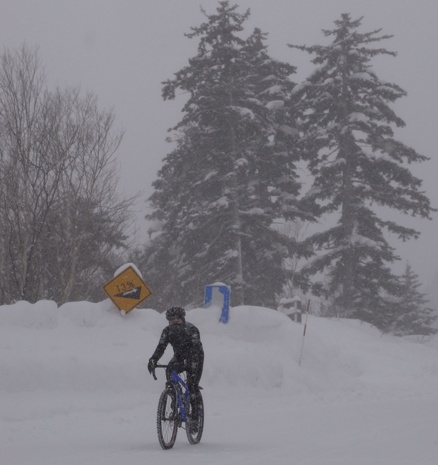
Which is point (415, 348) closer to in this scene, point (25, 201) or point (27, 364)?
point (25, 201)

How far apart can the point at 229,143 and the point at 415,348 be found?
1247cm

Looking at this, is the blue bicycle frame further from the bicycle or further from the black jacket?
the black jacket

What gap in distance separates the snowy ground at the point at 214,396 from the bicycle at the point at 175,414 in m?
0.19

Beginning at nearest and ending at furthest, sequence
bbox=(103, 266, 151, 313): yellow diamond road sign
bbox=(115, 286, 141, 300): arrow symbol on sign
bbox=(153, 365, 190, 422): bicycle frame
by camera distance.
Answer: bbox=(153, 365, 190, 422): bicycle frame
bbox=(103, 266, 151, 313): yellow diamond road sign
bbox=(115, 286, 141, 300): arrow symbol on sign

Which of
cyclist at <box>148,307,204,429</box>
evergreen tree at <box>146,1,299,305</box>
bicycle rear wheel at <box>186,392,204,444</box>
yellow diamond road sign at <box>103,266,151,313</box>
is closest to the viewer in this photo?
bicycle rear wheel at <box>186,392,204,444</box>

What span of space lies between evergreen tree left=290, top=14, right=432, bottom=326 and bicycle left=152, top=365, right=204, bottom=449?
25.1 metres

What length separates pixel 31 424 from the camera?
10883mm

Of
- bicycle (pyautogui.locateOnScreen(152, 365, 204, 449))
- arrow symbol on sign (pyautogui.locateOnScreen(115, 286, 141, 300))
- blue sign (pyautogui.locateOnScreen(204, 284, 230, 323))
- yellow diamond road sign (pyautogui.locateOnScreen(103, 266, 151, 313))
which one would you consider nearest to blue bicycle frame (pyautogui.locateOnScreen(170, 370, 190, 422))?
bicycle (pyautogui.locateOnScreen(152, 365, 204, 449))

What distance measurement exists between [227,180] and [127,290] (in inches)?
699

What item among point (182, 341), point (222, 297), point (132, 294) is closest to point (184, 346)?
point (182, 341)

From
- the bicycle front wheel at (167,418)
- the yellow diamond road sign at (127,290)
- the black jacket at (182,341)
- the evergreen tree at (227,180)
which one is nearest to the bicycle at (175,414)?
the bicycle front wheel at (167,418)

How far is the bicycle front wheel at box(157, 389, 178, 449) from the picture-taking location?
8.76 m

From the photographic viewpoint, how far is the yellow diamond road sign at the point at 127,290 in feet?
51.2

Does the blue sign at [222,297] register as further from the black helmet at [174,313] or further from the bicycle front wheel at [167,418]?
the bicycle front wheel at [167,418]
